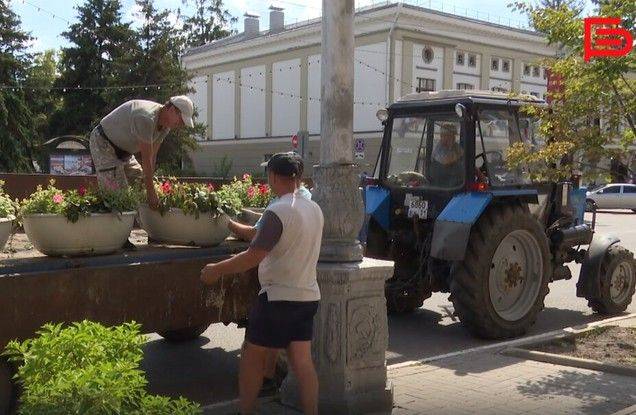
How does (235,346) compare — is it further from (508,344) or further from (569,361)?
(569,361)

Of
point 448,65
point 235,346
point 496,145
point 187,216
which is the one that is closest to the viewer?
point 187,216

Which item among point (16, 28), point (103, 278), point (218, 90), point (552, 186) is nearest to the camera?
point (103, 278)

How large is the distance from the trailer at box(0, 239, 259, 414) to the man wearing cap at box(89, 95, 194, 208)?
102 centimetres

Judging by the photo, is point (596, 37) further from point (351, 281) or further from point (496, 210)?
point (351, 281)

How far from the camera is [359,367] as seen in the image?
17.1 feet

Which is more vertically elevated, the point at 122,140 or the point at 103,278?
the point at 122,140

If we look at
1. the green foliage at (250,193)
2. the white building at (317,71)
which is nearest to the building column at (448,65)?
the white building at (317,71)

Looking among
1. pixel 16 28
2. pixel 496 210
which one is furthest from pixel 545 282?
pixel 16 28

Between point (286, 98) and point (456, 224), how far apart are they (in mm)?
38588

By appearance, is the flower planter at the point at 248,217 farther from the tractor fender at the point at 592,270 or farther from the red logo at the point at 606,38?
the tractor fender at the point at 592,270

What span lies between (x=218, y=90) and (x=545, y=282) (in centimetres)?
4389

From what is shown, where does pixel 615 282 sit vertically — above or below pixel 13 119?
below

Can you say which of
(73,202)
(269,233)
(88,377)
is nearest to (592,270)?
(269,233)

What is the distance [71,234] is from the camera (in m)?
4.74
